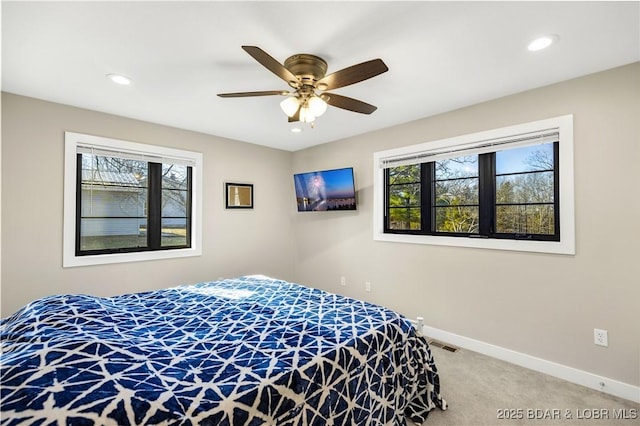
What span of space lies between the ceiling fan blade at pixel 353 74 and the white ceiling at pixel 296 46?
218mm

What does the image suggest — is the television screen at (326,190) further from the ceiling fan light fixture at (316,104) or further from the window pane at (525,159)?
the ceiling fan light fixture at (316,104)

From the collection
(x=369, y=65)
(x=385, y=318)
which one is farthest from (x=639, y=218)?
(x=369, y=65)

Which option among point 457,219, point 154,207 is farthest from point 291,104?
point 154,207

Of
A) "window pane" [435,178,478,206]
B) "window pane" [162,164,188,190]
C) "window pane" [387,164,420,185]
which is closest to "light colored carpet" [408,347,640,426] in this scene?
"window pane" [435,178,478,206]

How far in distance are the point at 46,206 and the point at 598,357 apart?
481cm

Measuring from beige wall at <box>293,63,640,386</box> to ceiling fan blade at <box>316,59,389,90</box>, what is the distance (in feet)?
5.47

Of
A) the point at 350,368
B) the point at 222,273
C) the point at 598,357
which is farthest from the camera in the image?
the point at 222,273

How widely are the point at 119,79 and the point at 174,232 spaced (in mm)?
1876

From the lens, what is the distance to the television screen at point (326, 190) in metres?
3.89

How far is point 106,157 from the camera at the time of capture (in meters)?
3.19

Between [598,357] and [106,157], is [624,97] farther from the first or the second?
[106,157]

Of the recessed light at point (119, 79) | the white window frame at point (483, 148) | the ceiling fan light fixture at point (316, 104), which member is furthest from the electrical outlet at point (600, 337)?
the recessed light at point (119, 79)

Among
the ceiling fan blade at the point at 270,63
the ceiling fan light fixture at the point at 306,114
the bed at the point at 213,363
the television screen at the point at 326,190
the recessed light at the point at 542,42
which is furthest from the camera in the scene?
the television screen at the point at 326,190

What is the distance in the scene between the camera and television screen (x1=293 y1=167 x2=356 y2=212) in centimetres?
389
